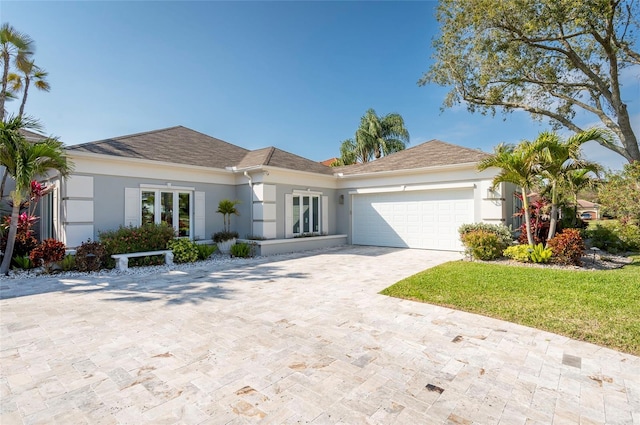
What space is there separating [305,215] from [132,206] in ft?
21.5

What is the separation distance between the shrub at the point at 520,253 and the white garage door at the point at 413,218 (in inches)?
95.5

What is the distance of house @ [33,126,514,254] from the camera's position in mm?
9508

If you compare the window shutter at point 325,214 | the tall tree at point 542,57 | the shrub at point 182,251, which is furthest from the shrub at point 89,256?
the tall tree at point 542,57

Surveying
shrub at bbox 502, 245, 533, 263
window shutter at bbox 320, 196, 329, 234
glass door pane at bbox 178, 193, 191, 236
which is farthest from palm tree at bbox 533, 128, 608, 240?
glass door pane at bbox 178, 193, 191, 236

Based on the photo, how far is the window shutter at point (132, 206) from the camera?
32.6 feet

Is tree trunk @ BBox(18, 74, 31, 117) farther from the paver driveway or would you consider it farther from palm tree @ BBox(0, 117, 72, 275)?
the paver driveway

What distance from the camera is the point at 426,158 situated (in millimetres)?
12773

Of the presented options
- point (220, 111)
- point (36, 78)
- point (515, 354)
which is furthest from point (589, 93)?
point (36, 78)

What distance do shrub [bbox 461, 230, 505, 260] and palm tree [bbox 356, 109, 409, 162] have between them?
732 inches

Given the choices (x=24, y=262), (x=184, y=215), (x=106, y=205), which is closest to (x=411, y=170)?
(x=184, y=215)

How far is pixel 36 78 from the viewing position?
47.8ft

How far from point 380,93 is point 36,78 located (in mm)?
17997

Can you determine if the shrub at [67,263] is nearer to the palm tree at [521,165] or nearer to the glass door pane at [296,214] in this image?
the glass door pane at [296,214]

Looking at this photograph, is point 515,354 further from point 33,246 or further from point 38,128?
point 33,246
